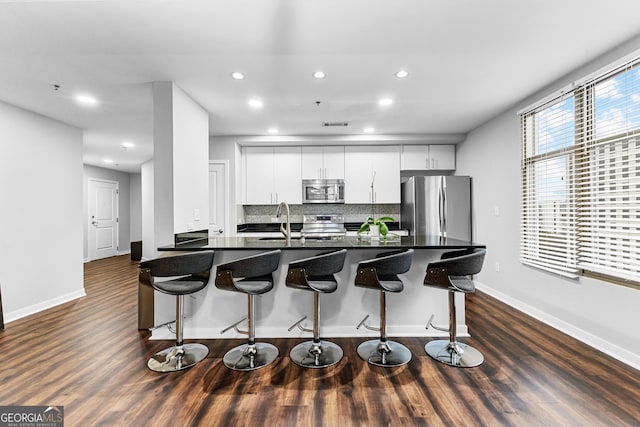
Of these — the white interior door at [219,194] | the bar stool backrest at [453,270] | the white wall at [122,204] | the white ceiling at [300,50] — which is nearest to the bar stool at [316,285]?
the bar stool backrest at [453,270]

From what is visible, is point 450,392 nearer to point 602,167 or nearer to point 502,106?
point 602,167

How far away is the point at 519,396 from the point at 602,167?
6.84 feet

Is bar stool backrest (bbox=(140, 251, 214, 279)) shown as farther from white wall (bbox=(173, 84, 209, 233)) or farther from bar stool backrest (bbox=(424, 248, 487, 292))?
bar stool backrest (bbox=(424, 248, 487, 292))

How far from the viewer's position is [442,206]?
4.55m

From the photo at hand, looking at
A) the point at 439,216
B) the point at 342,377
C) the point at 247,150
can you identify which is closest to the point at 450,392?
the point at 342,377

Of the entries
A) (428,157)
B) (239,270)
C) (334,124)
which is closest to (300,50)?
(239,270)

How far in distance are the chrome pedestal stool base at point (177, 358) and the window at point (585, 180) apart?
3.50 metres

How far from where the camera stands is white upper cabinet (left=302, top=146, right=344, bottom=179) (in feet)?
16.9

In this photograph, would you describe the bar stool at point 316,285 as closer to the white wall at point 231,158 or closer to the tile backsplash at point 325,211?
the white wall at point 231,158

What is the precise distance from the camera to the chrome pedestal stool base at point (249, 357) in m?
2.24

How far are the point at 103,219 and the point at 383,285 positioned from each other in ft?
26.8

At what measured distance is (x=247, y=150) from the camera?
5.15m

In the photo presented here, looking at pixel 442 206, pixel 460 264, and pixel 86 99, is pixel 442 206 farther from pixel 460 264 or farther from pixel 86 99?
pixel 86 99

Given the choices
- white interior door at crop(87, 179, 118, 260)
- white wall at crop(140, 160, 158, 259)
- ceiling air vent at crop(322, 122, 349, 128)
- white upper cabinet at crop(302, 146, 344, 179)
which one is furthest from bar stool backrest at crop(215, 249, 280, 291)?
white interior door at crop(87, 179, 118, 260)
